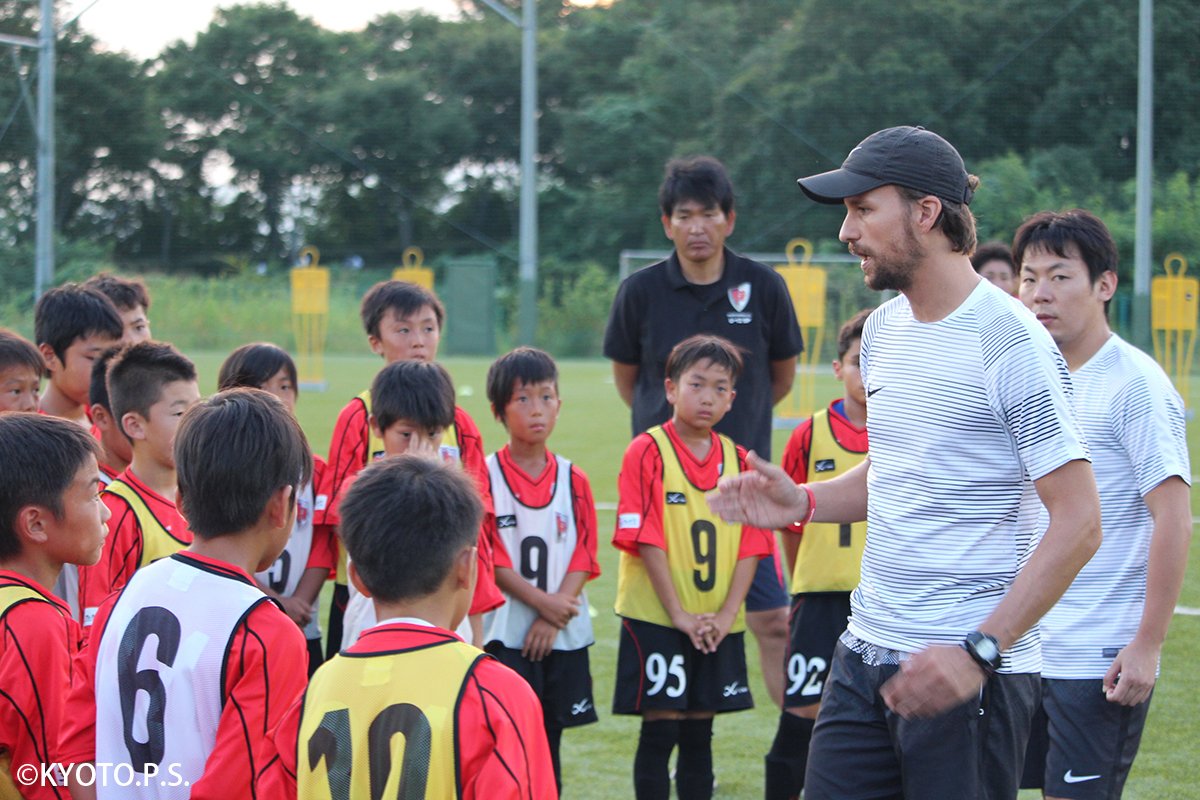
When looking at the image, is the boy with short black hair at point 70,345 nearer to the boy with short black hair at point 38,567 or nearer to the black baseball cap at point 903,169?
the boy with short black hair at point 38,567

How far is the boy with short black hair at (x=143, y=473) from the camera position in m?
3.45

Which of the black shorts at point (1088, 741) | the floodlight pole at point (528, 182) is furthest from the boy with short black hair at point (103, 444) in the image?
the floodlight pole at point (528, 182)

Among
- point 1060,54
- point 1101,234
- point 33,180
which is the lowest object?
point 1101,234

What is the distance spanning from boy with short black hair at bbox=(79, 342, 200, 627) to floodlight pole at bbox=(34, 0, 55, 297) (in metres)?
18.1

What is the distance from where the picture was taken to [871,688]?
115 inches

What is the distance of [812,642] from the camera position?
4.62 m

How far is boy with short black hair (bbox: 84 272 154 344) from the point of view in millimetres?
5594

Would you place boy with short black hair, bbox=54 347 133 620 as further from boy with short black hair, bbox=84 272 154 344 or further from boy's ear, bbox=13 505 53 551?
boy with short black hair, bbox=84 272 154 344

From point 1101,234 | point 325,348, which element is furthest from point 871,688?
point 325,348

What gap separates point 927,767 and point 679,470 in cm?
203

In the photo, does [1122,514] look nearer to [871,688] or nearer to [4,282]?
[871,688]

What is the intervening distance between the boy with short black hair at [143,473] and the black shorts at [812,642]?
84.0 inches

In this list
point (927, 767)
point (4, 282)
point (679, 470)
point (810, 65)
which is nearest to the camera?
point (927, 767)

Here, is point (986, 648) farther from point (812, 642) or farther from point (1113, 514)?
point (812, 642)
